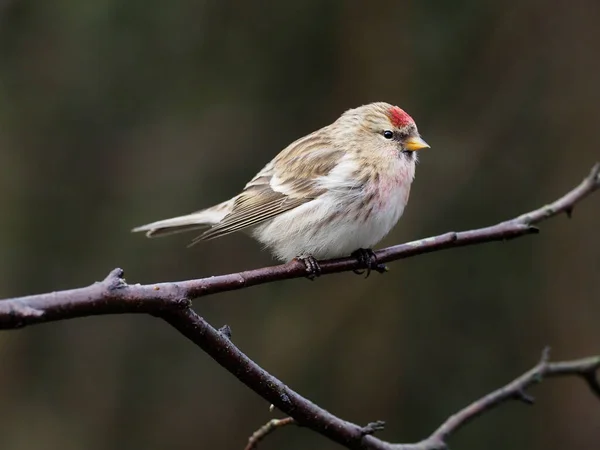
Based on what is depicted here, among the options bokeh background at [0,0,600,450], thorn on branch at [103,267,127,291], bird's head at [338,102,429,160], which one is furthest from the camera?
bokeh background at [0,0,600,450]

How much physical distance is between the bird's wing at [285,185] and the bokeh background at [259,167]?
2.00 m

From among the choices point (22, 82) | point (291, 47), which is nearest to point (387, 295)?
point (291, 47)

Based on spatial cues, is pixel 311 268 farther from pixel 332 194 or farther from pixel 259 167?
pixel 259 167

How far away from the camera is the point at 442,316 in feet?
18.4

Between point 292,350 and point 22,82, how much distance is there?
110 inches

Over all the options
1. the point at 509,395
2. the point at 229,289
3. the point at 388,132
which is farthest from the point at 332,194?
the point at 229,289

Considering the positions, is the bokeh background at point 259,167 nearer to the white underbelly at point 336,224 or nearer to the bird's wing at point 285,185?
the bird's wing at point 285,185

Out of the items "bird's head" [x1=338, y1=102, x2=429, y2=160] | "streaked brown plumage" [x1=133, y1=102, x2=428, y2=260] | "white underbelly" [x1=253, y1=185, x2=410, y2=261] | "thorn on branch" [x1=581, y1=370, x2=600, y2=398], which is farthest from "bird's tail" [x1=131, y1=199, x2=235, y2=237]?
"thorn on branch" [x1=581, y1=370, x2=600, y2=398]

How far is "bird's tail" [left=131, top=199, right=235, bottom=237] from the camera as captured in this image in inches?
132

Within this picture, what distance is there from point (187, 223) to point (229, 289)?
1770 millimetres

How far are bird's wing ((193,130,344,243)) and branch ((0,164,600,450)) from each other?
2.59 ft

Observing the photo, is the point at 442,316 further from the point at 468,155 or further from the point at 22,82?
the point at 22,82

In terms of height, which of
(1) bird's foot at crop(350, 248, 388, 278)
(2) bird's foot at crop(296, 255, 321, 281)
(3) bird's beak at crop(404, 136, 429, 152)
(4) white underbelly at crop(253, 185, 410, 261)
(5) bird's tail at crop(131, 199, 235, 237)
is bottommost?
(2) bird's foot at crop(296, 255, 321, 281)

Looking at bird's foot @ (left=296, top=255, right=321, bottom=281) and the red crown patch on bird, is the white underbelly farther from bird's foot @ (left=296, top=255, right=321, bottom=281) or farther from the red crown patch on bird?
bird's foot @ (left=296, top=255, right=321, bottom=281)
